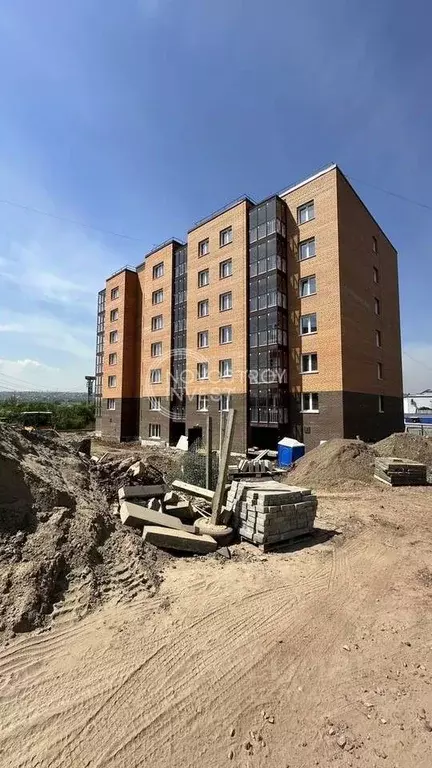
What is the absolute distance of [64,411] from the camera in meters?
44.2

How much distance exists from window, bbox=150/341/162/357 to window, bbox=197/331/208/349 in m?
5.33

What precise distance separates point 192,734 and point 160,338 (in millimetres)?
28811

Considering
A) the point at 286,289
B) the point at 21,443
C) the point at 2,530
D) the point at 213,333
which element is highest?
the point at 286,289

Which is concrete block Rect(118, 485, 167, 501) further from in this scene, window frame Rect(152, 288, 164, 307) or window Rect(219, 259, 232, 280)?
window frame Rect(152, 288, 164, 307)

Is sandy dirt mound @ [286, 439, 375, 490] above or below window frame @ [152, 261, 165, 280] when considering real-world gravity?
below

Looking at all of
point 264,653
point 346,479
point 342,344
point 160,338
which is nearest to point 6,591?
point 264,653

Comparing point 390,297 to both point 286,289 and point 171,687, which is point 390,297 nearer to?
point 286,289

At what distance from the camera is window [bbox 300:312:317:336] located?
20.5 metres

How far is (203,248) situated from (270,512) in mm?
23925

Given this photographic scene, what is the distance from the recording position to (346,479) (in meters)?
12.7

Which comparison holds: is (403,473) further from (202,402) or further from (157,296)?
(157,296)

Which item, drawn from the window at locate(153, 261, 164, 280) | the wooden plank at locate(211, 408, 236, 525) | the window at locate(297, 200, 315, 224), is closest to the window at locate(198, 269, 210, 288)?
the window at locate(153, 261, 164, 280)

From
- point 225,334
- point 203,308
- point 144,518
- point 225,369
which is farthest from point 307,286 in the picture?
point 144,518

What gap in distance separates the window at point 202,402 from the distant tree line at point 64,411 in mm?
20673
